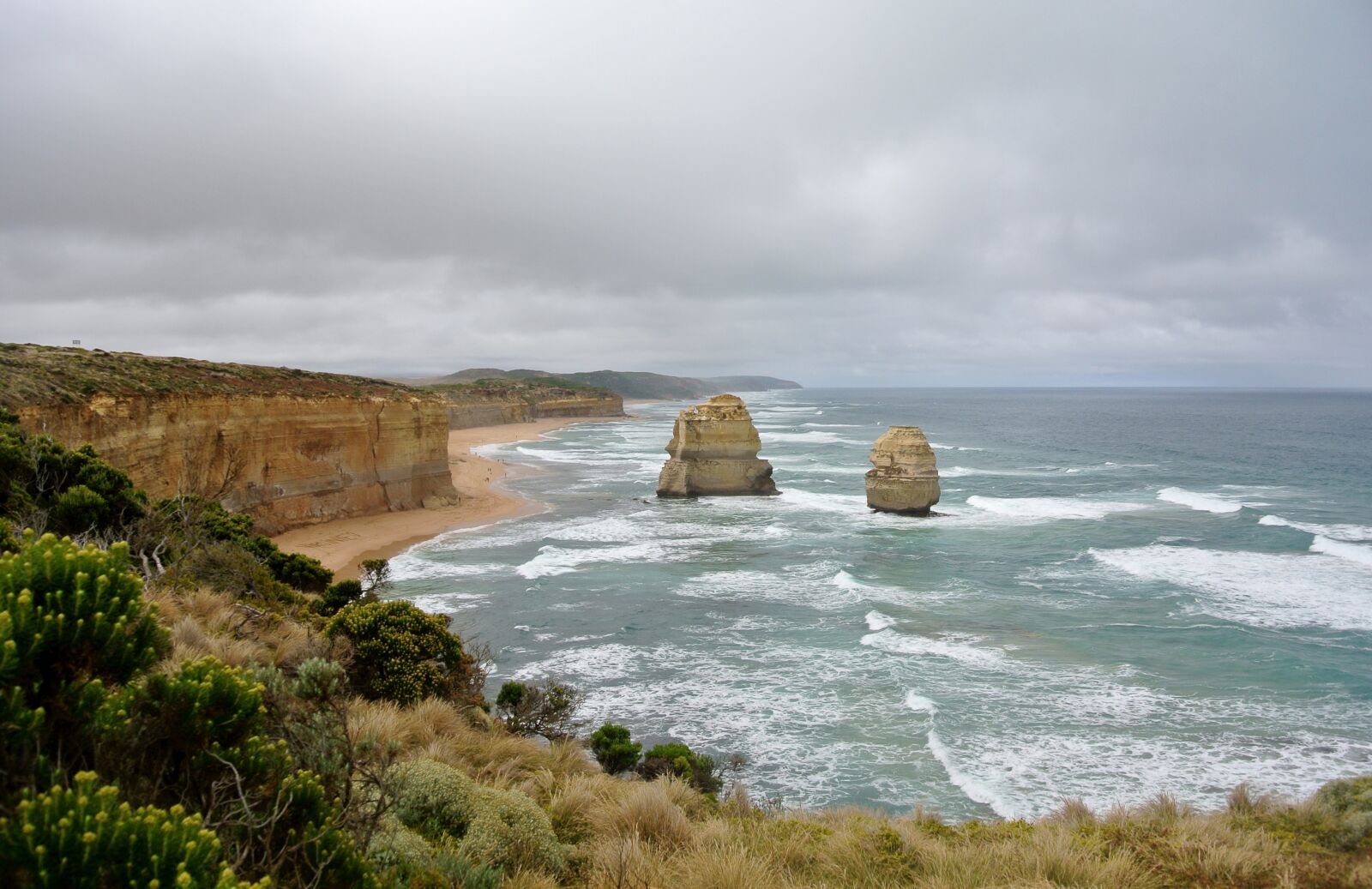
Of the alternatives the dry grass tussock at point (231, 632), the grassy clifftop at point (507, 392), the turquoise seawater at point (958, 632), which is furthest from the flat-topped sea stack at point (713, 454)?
the grassy clifftop at point (507, 392)

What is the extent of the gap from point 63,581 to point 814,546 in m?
26.2

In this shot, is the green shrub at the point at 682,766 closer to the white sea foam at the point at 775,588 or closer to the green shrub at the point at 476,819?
the green shrub at the point at 476,819

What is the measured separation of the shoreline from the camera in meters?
25.8

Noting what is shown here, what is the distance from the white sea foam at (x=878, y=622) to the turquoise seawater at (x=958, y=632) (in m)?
0.07

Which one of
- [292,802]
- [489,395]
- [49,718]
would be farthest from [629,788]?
[489,395]

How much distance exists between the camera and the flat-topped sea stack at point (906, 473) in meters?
33.6

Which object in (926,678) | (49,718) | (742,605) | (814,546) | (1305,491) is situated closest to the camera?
(49,718)

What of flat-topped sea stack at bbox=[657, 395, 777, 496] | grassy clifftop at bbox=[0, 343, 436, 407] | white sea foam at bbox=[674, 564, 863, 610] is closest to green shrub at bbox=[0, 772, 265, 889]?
white sea foam at bbox=[674, 564, 863, 610]

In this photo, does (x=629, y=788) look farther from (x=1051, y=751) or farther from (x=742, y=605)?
(x=742, y=605)

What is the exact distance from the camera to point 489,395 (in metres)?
102

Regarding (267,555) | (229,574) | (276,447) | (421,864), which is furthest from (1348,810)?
(276,447)

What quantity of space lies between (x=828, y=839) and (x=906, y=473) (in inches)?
1109

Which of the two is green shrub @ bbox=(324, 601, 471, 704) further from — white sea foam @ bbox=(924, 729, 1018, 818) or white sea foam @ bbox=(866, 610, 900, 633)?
white sea foam @ bbox=(866, 610, 900, 633)

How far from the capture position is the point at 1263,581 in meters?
23.5
